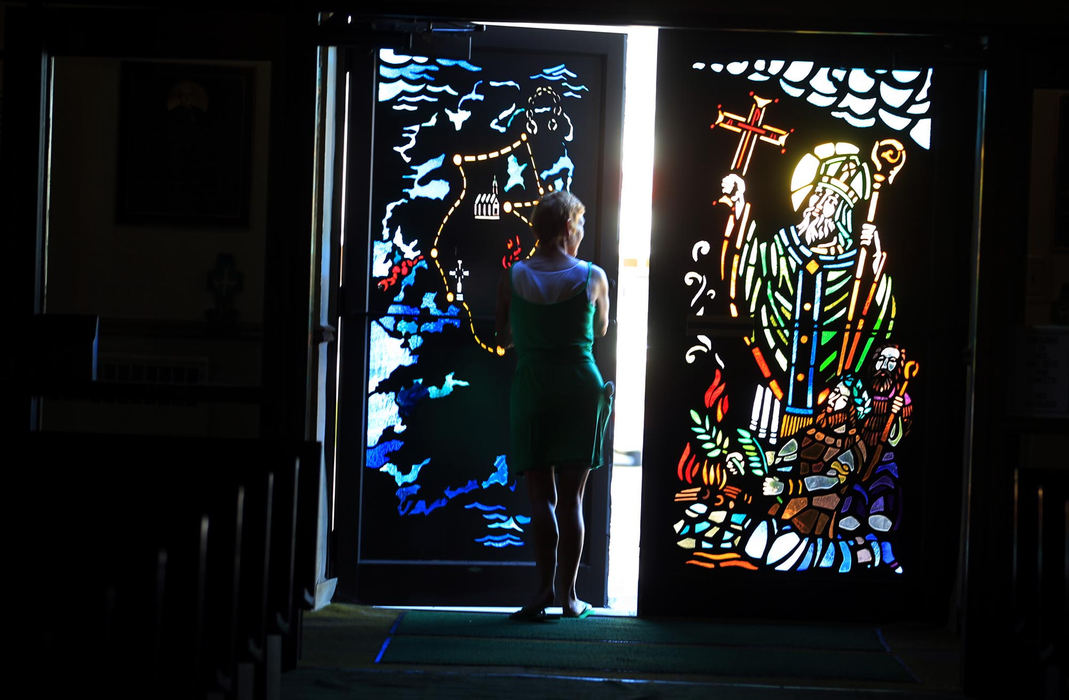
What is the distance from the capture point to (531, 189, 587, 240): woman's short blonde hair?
12.6 ft

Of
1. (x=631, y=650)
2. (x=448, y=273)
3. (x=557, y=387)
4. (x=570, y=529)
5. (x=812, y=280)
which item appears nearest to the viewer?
(x=631, y=650)

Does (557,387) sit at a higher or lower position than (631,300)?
lower

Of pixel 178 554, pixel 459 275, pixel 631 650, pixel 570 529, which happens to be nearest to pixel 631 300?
pixel 459 275

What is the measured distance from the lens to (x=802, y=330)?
4.11m

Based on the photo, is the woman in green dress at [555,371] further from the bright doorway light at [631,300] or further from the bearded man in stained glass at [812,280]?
the bearded man in stained glass at [812,280]

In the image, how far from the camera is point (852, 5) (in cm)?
335

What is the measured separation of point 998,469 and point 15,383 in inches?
119

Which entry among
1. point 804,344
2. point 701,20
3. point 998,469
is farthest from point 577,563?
point 701,20

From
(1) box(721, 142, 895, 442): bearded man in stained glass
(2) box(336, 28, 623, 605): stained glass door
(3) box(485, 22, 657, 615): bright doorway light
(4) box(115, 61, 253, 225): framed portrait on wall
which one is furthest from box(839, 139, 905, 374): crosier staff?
(4) box(115, 61, 253, 225): framed portrait on wall

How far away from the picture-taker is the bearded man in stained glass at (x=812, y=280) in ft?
13.4

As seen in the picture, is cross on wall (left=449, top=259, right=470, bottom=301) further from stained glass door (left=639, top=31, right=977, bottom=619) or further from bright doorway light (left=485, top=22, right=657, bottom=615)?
stained glass door (left=639, top=31, right=977, bottom=619)

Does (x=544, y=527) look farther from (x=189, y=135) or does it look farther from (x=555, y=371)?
(x=189, y=135)

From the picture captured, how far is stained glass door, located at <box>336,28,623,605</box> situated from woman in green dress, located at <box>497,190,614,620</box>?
317 mm

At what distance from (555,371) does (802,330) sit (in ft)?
3.23
